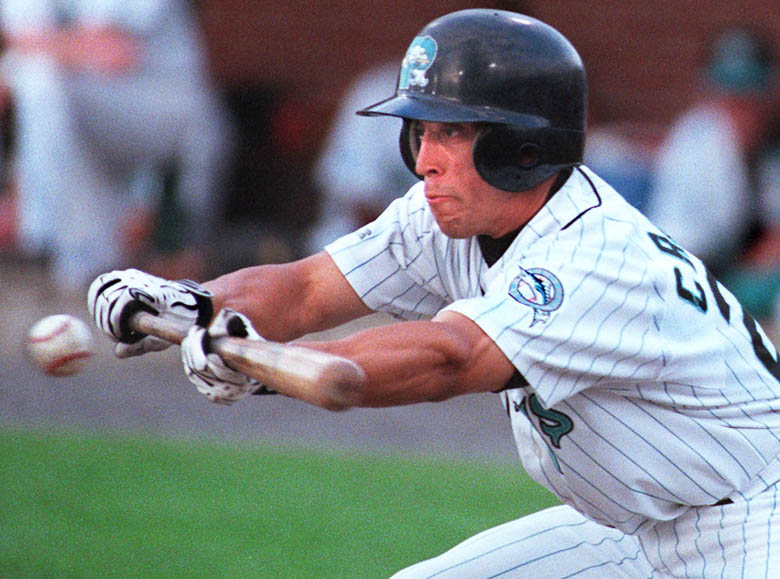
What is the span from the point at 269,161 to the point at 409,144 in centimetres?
793

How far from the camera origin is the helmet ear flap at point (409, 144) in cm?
350

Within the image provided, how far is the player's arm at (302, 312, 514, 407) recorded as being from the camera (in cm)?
289

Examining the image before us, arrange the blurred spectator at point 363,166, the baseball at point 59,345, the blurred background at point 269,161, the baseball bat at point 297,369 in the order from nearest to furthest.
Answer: the baseball bat at point 297,369 → the baseball at point 59,345 → the blurred background at point 269,161 → the blurred spectator at point 363,166

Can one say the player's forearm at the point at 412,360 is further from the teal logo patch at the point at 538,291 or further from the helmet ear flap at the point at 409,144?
the helmet ear flap at the point at 409,144

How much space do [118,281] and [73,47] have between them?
6363mm

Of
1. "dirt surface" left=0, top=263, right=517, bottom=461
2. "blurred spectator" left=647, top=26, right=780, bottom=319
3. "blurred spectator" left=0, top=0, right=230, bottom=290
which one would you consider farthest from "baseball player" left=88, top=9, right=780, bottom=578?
"blurred spectator" left=0, top=0, right=230, bottom=290

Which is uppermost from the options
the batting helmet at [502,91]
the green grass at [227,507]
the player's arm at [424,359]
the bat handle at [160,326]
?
the batting helmet at [502,91]

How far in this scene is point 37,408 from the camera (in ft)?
27.5

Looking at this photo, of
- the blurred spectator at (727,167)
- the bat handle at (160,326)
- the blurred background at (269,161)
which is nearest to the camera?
the bat handle at (160,326)

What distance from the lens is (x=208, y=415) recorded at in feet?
27.6

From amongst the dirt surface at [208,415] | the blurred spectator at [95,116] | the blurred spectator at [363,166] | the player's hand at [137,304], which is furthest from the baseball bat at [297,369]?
the blurred spectator at [363,166]

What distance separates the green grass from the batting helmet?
2.54m

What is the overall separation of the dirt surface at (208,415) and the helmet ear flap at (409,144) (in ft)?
13.8

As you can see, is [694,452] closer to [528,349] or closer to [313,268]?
[528,349]
